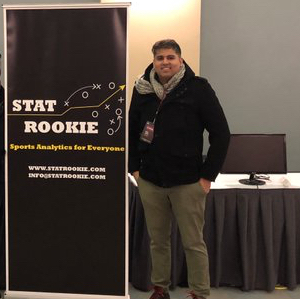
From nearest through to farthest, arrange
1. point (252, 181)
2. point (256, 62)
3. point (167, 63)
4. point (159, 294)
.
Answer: point (167, 63), point (159, 294), point (252, 181), point (256, 62)

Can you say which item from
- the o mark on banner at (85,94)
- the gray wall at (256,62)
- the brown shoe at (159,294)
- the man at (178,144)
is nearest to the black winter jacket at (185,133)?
the man at (178,144)

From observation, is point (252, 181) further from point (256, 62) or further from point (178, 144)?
point (256, 62)

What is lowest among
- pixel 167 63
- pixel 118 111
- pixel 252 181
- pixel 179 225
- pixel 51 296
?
pixel 51 296

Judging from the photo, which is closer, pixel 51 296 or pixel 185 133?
pixel 185 133

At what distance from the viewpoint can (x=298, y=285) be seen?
2783mm

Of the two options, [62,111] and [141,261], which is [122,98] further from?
[141,261]

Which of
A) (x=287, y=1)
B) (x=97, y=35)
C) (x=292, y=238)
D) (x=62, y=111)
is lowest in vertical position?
(x=292, y=238)

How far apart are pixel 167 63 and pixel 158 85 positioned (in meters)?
0.13

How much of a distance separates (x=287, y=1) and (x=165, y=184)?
2806 mm

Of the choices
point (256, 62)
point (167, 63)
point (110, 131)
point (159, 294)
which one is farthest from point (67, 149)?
point (256, 62)

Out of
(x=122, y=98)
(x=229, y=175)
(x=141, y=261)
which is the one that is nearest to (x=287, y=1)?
(x=229, y=175)

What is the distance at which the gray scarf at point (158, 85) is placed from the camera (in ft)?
6.81

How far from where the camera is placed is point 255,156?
2.80m

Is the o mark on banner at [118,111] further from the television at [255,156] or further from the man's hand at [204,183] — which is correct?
the television at [255,156]
